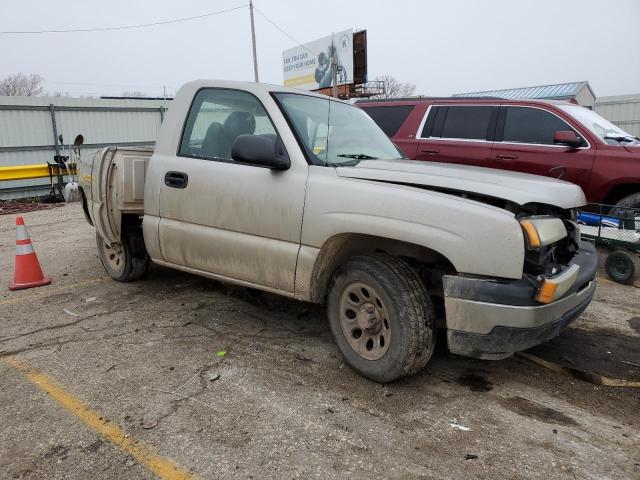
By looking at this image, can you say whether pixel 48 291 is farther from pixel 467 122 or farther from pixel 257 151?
pixel 467 122

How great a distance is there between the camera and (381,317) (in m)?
3.19

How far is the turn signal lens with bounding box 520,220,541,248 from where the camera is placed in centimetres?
271

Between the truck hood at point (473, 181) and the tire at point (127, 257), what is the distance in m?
2.79

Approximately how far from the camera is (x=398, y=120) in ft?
24.4

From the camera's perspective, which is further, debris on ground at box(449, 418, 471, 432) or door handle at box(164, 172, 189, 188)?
door handle at box(164, 172, 189, 188)

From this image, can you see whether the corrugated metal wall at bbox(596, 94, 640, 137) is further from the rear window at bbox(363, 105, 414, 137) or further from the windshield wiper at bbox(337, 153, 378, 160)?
the windshield wiper at bbox(337, 153, 378, 160)

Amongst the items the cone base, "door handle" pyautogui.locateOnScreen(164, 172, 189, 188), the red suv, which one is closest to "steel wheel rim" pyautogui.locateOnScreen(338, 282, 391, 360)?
"door handle" pyautogui.locateOnScreen(164, 172, 189, 188)

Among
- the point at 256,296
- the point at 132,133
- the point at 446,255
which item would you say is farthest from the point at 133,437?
the point at 132,133

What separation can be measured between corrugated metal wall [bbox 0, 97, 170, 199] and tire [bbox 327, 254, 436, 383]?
1220cm

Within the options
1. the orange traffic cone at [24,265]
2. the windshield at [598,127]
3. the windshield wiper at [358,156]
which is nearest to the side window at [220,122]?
the windshield wiper at [358,156]

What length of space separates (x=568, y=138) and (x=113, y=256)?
18.0 feet

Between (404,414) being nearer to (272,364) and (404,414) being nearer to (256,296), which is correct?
(272,364)

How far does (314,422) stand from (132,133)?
16301 mm

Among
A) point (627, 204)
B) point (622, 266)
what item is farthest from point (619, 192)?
point (622, 266)
